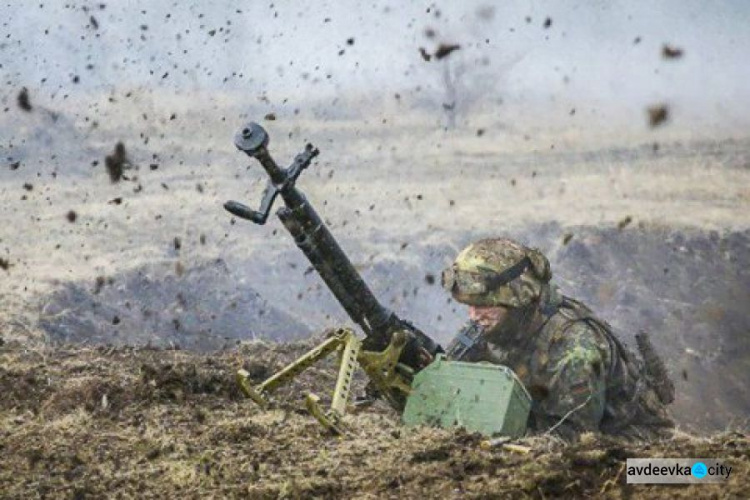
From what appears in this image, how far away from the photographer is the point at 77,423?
7.96 meters

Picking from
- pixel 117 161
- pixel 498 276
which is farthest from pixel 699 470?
pixel 117 161

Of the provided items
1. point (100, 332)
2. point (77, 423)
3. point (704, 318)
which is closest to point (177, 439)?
point (77, 423)

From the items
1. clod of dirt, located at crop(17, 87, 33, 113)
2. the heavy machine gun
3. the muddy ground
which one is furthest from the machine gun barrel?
clod of dirt, located at crop(17, 87, 33, 113)

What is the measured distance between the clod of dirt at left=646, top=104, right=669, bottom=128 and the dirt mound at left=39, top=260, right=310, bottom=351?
13710 mm

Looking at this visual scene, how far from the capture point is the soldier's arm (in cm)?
750

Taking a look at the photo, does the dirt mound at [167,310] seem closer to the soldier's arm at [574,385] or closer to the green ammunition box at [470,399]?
the green ammunition box at [470,399]

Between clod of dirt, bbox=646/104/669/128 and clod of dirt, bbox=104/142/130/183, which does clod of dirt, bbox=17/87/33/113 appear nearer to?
clod of dirt, bbox=104/142/130/183

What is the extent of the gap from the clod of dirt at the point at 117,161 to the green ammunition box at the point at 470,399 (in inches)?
696

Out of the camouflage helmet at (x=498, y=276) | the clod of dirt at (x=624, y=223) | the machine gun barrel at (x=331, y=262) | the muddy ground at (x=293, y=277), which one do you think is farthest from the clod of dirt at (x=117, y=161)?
the machine gun barrel at (x=331, y=262)

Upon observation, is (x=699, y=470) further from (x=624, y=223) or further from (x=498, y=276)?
(x=624, y=223)

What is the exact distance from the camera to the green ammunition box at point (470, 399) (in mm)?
6980

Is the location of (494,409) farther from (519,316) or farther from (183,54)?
(183,54)

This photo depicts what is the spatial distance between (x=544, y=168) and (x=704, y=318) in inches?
313

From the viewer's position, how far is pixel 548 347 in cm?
799
